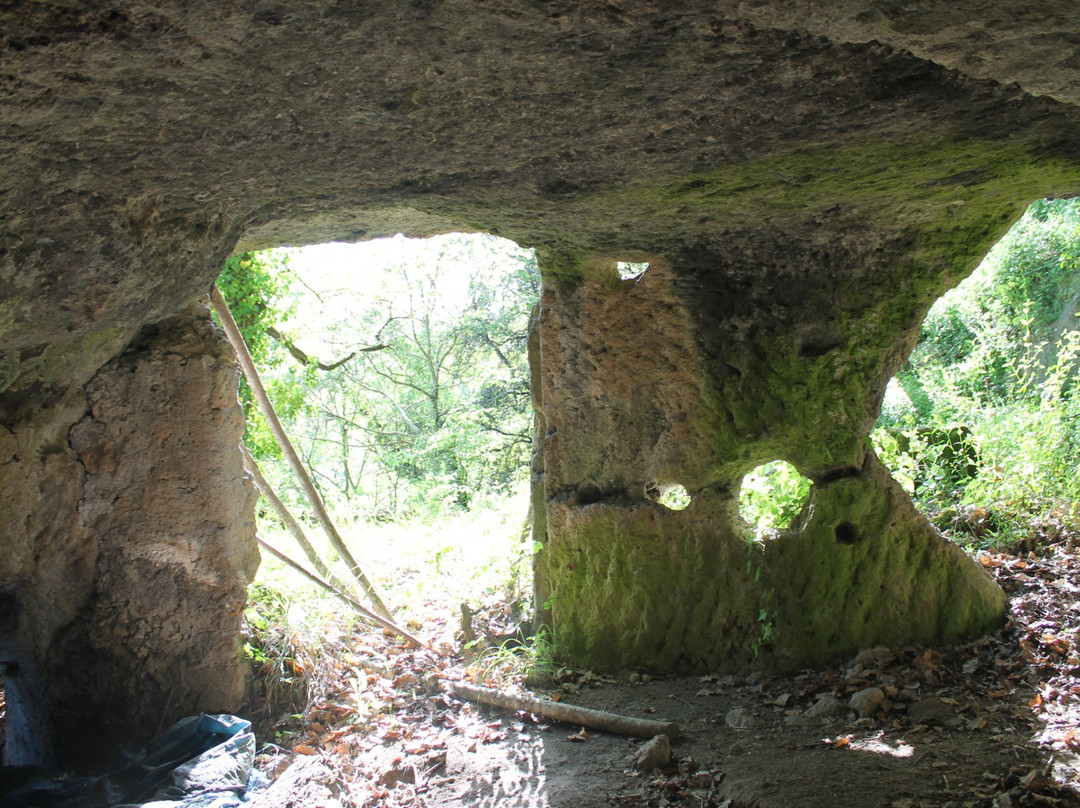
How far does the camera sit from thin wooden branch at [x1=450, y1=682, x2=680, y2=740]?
4113mm

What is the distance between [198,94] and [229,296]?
569 cm

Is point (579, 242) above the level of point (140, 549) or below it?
above

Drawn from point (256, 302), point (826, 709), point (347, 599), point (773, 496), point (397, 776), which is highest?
point (256, 302)

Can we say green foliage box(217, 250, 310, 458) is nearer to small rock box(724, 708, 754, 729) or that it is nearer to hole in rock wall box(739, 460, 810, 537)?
hole in rock wall box(739, 460, 810, 537)

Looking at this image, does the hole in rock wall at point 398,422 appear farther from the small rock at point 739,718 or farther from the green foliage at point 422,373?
the small rock at point 739,718

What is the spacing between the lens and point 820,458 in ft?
15.0

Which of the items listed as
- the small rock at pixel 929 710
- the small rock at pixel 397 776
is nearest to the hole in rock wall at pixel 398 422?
the small rock at pixel 397 776

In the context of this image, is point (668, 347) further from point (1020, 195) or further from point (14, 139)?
point (14, 139)

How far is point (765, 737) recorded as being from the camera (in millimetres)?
3914

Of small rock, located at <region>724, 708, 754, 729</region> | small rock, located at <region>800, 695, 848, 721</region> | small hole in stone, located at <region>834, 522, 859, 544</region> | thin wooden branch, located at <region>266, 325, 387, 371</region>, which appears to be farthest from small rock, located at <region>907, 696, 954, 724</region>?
thin wooden branch, located at <region>266, 325, 387, 371</region>

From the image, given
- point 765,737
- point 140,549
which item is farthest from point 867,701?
point 140,549

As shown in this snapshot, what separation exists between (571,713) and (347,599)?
1.65 metres

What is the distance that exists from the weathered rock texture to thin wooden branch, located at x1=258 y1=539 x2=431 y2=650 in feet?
1.81

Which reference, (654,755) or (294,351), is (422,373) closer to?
(294,351)
